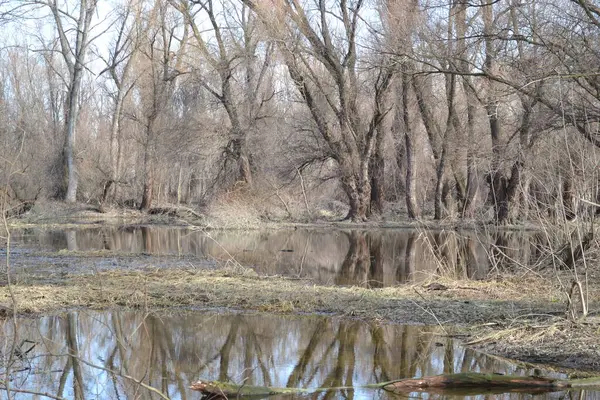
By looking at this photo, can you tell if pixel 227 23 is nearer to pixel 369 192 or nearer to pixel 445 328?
pixel 369 192

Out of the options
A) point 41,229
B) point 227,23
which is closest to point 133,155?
point 227,23

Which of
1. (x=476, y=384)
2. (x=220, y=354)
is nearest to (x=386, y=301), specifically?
(x=220, y=354)

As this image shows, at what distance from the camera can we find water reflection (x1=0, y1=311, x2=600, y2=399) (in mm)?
6129

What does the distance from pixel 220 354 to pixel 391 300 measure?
342 cm

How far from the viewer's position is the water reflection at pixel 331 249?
43.7 feet

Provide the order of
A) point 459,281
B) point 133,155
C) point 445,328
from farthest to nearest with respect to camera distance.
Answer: point 133,155 < point 459,281 < point 445,328

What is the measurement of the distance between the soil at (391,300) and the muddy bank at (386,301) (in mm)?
12

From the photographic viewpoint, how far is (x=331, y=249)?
19203 mm

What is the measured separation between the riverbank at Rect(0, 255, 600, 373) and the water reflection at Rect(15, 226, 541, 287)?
28.5 inches

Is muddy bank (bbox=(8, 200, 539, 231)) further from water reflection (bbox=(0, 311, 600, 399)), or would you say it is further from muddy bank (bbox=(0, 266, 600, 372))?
water reflection (bbox=(0, 311, 600, 399))

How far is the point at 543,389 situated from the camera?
600cm

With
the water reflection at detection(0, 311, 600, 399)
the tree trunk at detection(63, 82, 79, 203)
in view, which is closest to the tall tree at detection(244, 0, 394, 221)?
the tree trunk at detection(63, 82, 79, 203)

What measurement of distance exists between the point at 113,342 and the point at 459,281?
18.9 feet

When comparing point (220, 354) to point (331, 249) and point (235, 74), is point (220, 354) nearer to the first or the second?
point (331, 249)
